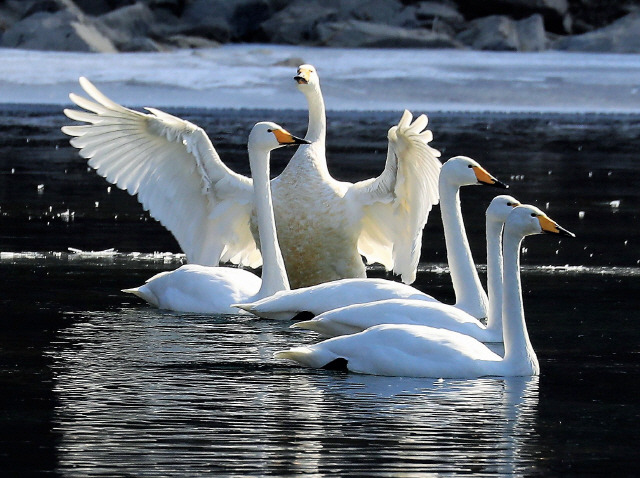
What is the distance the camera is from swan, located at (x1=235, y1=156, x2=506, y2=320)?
8.30m

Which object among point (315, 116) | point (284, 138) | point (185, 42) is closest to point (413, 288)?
point (284, 138)

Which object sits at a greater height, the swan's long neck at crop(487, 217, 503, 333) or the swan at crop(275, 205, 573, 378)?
the swan's long neck at crop(487, 217, 503, 333)

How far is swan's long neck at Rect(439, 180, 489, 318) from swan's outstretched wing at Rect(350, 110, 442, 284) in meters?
0.66

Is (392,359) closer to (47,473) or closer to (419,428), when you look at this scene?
(419,428)

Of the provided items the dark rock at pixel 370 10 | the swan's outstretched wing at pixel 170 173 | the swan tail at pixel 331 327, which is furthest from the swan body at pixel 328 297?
the dark rock at pixel 370 10

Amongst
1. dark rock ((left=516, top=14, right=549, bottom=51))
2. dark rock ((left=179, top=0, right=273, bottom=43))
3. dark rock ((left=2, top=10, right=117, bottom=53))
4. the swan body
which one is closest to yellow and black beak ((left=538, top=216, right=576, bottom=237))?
the swan body

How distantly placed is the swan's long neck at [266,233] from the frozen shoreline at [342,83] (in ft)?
44.0

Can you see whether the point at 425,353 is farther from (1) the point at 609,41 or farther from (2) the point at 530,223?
(1) the point at 609,41

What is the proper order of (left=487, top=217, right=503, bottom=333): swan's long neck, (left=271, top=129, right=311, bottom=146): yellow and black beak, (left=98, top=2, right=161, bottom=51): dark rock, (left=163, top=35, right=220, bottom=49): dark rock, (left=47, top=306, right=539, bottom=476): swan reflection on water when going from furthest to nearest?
1. (left=163, top=35, right=220, bottom=49): dark rock
2. (left=98, top=2, right=161, bottom=51): dark rock
3. (left=271, top=129, right=311, bottom=146): yellow and black beak
4. (left=487, top=217, right=503, bottom=333): swan's long neck
5. (left=47, top=306, right=539, bottom=476): swan reflection on water

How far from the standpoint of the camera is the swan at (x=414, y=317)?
7.61 metres

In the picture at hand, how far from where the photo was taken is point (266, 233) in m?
9.20

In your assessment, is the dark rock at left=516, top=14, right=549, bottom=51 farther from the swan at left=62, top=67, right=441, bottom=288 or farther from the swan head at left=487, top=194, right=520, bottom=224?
the swan head at left=487, top=194, right=520, bottom=224

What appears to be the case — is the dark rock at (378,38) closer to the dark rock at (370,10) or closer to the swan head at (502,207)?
the dark rock at (370,10)

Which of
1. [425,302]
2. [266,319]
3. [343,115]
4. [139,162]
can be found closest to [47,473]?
[425,302]
